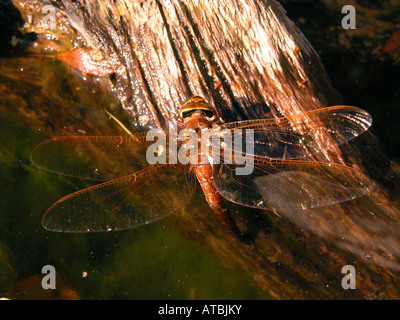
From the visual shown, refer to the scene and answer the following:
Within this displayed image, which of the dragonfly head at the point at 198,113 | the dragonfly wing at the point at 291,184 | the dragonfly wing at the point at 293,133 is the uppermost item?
the dragonfly head at the point at 198,113

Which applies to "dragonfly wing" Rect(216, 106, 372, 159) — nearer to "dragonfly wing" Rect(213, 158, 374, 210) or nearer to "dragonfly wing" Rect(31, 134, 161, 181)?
"dragonfly wing" Rect(213, 158, 374, 210)

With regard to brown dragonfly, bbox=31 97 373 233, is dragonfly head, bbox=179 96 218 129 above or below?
above

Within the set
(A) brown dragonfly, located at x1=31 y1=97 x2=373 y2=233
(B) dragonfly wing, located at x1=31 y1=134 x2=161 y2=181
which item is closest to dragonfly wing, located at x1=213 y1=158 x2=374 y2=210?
(A) brown dragonfly, located at x1=31 y1=97 x2=373 y2=233

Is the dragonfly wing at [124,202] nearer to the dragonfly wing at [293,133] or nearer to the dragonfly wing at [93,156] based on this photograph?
the dragonfly wing at [93,156]

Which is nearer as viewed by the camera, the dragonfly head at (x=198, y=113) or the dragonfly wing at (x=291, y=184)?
the dragonfly wing at (x=291, y=184)

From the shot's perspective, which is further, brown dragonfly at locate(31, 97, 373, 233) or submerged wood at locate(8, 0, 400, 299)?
submerged wood at locate(8, 0, 400, 299)

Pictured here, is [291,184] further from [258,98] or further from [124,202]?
[124,202]

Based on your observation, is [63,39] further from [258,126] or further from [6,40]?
[258,126]

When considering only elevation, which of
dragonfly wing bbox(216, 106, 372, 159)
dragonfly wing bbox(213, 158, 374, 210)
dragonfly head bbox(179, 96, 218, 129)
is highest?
dragonfly head bbox(179, 96, 218, 129)

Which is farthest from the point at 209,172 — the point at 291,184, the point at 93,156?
the point at 93,156

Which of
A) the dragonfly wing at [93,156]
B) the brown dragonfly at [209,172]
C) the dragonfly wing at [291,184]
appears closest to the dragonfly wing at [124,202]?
the brown dragonfly at [209,172]
